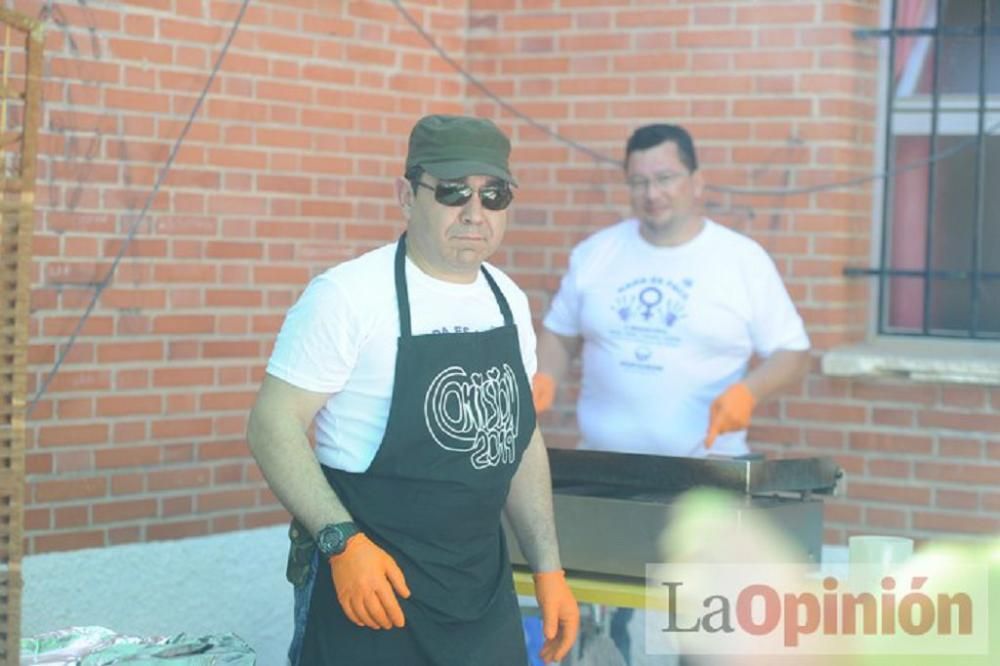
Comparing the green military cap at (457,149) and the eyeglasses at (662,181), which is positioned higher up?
the eyeglasses at (662,181)

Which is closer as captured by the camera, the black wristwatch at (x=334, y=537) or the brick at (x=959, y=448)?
the black wristwatch at (x=334, y=537)

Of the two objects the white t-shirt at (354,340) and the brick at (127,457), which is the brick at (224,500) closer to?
the brick at (127,457)

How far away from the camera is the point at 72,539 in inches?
211

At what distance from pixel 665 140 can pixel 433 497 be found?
82.2 inches

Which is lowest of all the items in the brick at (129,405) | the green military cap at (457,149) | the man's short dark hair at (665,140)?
the brick at (129,405)

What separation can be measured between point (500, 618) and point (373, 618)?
0.43m

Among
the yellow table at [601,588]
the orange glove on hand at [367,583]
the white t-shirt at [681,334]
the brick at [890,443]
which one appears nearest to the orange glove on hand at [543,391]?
the white t-shirt at [681,334]

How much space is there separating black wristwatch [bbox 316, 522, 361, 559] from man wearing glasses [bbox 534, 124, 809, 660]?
1.99 meters

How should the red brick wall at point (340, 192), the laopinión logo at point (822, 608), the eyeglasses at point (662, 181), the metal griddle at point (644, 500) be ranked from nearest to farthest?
the laopinión logo at point (822, 608) < the metal griddle at point (644, 500) < the eyeglasses at point (662, 181) < the red brick wall at point (340, 192)

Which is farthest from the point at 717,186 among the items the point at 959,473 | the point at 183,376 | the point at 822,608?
the point at 822,608

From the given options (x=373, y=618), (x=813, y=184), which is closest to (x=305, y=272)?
(x=813, y=184)

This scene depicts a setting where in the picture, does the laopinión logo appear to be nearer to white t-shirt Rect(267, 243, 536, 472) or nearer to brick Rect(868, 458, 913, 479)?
white t-shirt Rect(267, 243, 536, 472)

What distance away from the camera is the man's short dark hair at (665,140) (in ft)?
17.3

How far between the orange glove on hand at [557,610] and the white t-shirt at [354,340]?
62 centimetres
